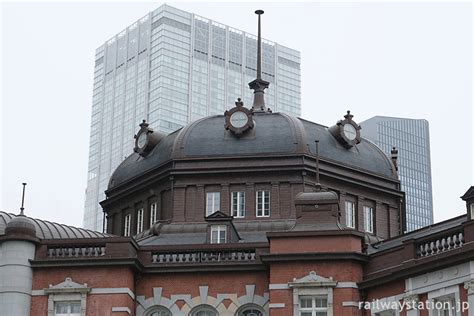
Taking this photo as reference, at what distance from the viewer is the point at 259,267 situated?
42.4 meters

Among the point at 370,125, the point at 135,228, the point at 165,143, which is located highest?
the point at 370,125

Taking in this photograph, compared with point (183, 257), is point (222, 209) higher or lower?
higher

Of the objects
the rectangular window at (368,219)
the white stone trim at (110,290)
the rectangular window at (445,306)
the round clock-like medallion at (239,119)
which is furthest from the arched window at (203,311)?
the rectangular window at (368,219)

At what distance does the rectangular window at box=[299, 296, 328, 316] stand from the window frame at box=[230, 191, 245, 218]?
32.8 ft

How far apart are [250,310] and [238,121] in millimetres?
12111

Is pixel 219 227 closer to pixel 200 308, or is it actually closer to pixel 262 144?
pixel 200 308

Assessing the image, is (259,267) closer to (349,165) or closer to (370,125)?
(349,165)

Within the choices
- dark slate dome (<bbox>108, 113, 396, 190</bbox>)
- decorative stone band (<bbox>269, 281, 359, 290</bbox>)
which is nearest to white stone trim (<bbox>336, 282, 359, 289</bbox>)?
decorative stone band (<bbox>269, 281, 359, 290</bbox>)

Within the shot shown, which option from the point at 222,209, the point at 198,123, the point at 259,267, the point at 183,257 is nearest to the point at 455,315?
the point at 259,267

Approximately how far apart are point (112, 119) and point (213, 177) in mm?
137407

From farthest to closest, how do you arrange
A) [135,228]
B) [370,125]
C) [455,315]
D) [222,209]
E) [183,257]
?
1. [370,125]
2. [135,228]
3. [222,209]
4. [183,257]
5. [455,315]

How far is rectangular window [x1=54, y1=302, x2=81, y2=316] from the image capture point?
136ft

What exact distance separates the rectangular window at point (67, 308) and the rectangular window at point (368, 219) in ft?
54.4

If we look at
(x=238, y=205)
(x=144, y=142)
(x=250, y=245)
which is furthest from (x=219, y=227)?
(x=144, y=142)
